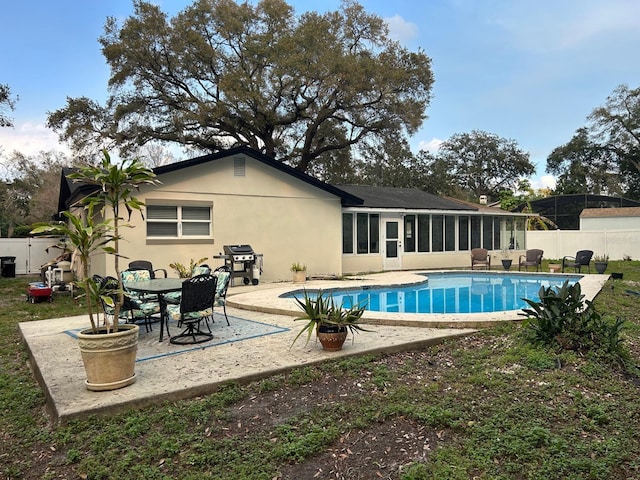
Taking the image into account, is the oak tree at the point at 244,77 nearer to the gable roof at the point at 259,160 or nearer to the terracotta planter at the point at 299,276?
the gable roof at the point at 259,160

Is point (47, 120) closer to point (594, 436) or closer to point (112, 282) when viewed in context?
point (112, 282)

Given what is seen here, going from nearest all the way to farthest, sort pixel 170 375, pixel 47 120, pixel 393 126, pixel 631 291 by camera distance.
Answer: pixel 170 375, pixel 631 291, pixel 47 120, pixel 393 126

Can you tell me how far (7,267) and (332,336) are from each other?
1781cm

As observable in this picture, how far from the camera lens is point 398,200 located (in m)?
19.1

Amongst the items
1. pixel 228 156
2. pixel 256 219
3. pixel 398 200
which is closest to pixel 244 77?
pixel 398 200

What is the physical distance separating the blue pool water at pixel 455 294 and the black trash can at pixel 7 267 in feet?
44.8

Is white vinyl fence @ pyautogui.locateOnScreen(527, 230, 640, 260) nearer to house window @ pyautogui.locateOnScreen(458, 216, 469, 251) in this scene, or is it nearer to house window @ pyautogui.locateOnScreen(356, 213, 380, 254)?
house window @ pyautogui.locateOnScreen(458, 216, 469, 251)

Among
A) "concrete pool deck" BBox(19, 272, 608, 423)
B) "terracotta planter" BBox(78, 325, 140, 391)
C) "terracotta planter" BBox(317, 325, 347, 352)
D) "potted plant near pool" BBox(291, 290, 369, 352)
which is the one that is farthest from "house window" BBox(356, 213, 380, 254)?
"terracotta planter" BBox(78, 325, 140, 391)

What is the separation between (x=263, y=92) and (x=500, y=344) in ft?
65.0

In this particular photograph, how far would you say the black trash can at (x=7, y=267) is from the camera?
58.2 ft

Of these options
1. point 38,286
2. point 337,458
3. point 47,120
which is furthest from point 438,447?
point 47,120

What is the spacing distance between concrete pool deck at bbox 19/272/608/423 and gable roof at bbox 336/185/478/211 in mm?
9721

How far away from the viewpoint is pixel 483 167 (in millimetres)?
44375

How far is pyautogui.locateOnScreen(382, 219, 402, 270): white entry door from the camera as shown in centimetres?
1722
